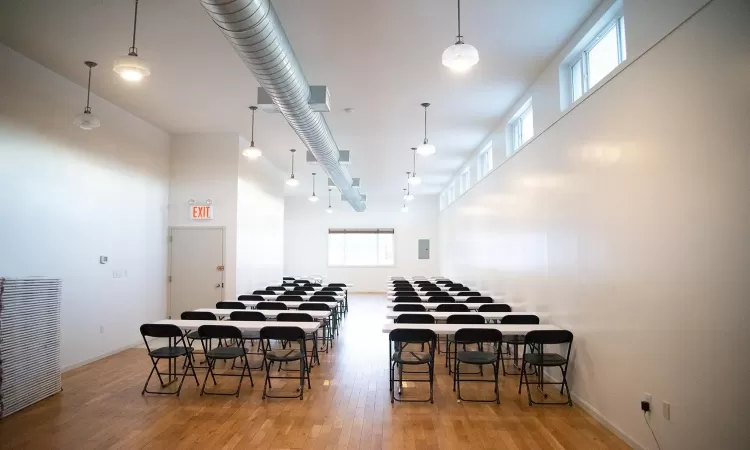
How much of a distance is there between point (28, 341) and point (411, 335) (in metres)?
3.82

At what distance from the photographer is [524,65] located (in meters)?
5.46

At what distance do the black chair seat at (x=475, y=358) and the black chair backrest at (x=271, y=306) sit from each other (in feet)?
9.95

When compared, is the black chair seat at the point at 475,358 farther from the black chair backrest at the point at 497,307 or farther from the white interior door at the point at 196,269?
the white interior door at the point at 196,269

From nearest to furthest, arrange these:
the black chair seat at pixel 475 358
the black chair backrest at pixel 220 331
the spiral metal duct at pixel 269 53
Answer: the spiral metal duct at pixel 269 53, the black chair seat at pixel 475 358, the black chair backrest at pixel 220 331

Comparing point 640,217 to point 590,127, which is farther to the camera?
point 590,127

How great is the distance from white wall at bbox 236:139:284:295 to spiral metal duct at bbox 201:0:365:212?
9.79ft

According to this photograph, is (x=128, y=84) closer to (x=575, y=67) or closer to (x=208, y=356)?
(x=208, y=356)

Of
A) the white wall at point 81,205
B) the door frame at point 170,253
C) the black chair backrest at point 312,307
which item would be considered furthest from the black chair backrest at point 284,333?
the door frame at point 170,253

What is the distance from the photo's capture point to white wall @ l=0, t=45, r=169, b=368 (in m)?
5.18

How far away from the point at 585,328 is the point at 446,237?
10.4m

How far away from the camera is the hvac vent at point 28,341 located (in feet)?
13.9

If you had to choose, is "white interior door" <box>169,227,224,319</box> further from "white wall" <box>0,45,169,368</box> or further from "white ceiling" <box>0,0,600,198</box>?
"white ceiling" <box>0,0,600,198</box>

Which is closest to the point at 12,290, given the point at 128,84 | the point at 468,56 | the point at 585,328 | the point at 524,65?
the point at 128,84

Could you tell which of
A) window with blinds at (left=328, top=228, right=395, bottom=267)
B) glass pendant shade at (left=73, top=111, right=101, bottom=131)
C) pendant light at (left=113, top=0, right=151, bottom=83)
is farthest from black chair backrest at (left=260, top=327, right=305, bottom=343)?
window with blinds at (left=328, top=228, right=395, bottom=267)
